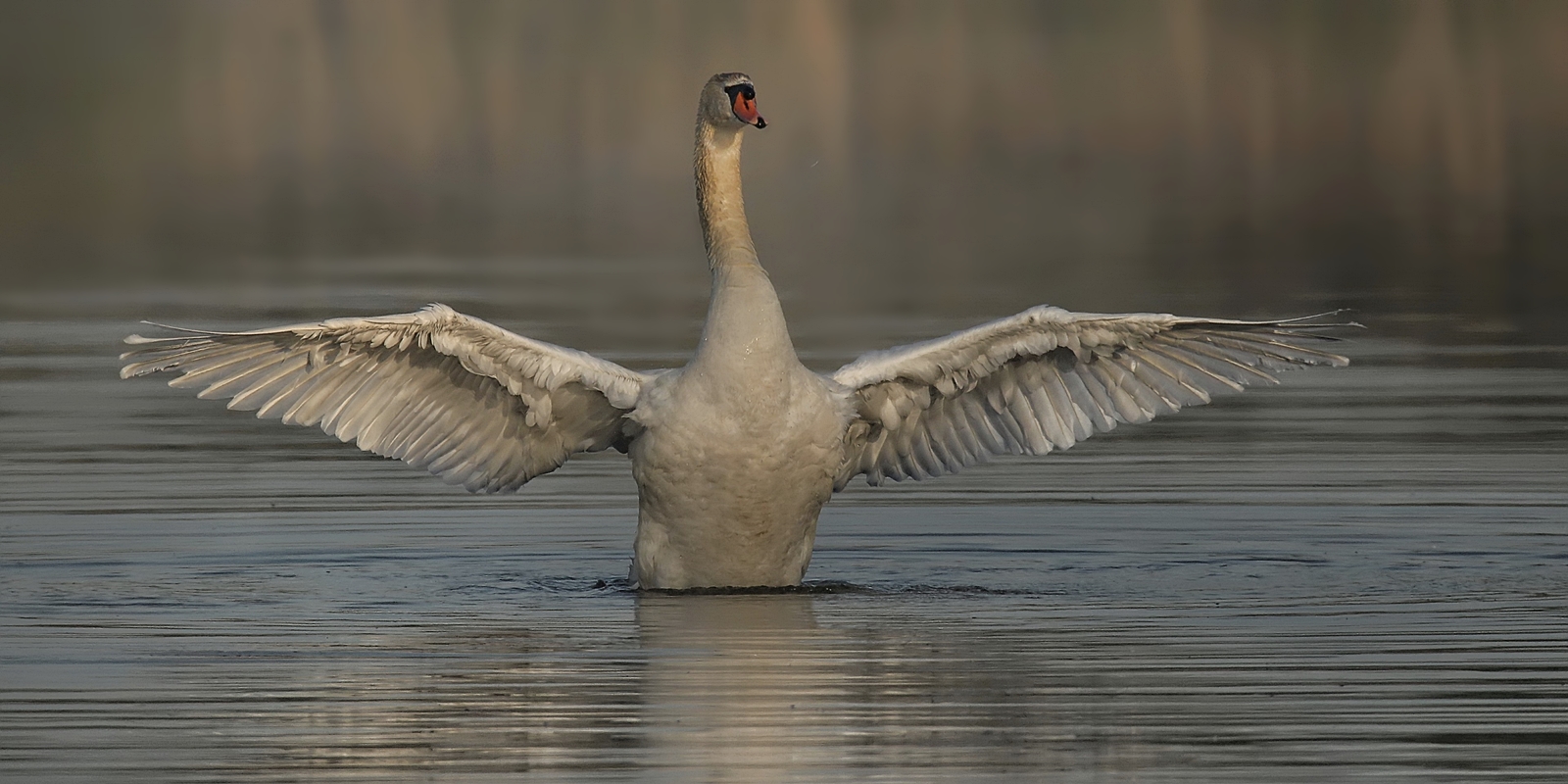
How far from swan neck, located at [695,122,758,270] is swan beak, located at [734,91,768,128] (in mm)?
190

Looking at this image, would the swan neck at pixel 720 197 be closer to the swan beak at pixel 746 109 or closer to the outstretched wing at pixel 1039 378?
the swan beak at pixel 746 109

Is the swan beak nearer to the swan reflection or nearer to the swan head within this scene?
the swan head

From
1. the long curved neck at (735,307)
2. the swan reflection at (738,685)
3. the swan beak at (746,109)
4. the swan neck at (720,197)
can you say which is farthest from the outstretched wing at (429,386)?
the swan beak at (746,109)

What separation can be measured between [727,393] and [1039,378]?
181 centimetres

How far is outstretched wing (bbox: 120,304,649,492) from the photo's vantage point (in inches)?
514

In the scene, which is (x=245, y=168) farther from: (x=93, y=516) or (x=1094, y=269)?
(x=93, y=516)

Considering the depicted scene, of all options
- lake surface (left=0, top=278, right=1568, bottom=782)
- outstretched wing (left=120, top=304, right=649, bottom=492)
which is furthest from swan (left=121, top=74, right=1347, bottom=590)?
lake surface (left=0, top=278, right=1568, bottom=782)

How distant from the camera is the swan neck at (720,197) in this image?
13656 mm

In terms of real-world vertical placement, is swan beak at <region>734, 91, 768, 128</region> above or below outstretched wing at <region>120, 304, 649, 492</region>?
above

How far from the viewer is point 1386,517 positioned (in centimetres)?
1500

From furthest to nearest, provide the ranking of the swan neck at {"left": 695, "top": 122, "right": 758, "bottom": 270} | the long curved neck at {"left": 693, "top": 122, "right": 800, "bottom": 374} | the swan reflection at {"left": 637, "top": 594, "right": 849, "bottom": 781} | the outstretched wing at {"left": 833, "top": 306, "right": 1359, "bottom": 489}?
the swan neck at {"left": 695, "top": 122, "right": 758, "bottom": 270} → the outstretched wing at {"left": 833, "top": 306, "right": 1359, "bottom": 489} → the long curved neck at {"left": 693, "top": 122, "right": 800, "bottom": 374} → the swan reflection at {"left": 637, "top": 594, "right": 849, "bottom": 781}

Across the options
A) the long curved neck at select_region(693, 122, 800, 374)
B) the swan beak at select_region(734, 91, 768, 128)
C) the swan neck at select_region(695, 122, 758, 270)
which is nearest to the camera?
the long curved neck at select_region(693, 122, 800, 374)

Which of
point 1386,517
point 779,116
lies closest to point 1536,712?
point 1386,517

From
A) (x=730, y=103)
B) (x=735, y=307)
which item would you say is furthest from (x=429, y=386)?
(x=730, y=103)
